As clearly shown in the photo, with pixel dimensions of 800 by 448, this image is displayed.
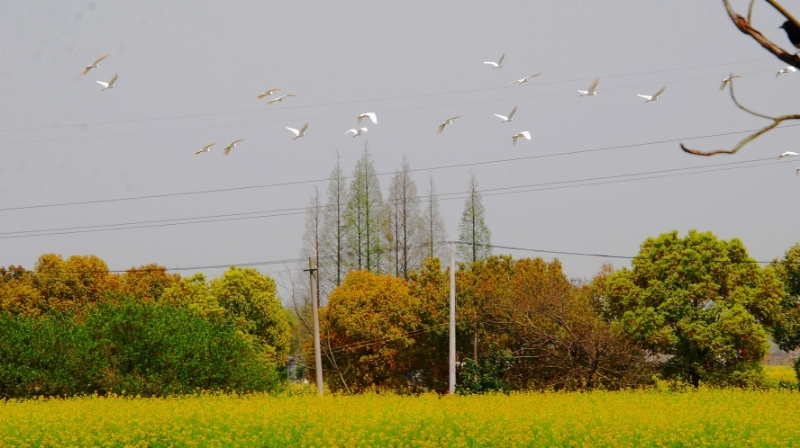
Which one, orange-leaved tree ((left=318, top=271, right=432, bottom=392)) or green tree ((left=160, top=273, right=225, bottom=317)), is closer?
orange-leaved tree ((left=318, top=271, right=432, bottom=392))

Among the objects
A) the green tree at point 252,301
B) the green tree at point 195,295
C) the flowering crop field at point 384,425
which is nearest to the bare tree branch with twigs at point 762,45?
the flowering crop field at point 384,425

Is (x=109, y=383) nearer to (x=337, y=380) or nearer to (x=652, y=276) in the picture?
(x=337, y=380)

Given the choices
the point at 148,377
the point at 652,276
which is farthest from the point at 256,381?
the point at 652,276

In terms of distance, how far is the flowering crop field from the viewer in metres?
13.8

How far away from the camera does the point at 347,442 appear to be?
1360 cm

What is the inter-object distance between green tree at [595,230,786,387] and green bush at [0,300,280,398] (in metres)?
14.2

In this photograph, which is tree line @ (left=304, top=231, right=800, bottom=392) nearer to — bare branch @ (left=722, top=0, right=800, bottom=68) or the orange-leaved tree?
the orange-leaved tree

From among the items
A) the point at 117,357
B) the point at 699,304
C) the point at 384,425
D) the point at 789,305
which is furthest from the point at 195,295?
the point at 384,425

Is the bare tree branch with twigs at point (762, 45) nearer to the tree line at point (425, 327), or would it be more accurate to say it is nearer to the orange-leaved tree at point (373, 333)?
the tree line at point (425, 327)

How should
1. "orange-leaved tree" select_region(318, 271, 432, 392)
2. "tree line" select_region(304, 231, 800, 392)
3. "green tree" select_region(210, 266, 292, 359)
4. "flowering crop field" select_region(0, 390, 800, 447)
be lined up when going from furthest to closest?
"green tree" select_region(210, 266, 292, 359), "orange-leaved tree" select_region(318, 271, 432, 392), "tree line" select_region(304, 231, 800, 392), "flowering crop field" select_region(0, 390, 800, 447)

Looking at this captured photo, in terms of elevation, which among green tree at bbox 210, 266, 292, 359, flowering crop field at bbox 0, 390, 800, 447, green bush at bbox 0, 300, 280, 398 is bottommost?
flowering crop field at bbox 0, 390, 800, 447

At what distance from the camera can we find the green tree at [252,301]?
4225cm

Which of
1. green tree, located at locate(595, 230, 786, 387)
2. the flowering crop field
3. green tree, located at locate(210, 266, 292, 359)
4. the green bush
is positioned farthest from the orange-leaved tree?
the flowering crop field

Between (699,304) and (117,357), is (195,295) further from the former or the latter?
(699,304)
